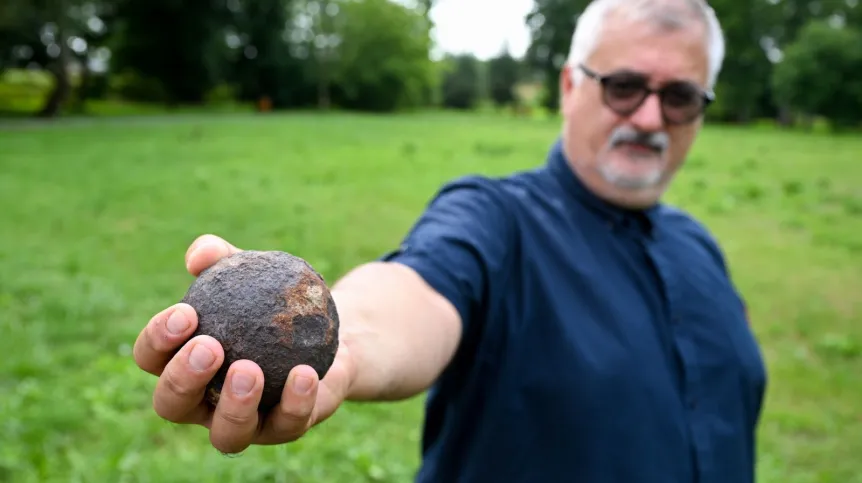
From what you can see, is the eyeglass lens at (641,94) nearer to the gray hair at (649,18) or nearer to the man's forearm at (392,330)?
the gray hair at (649,18)

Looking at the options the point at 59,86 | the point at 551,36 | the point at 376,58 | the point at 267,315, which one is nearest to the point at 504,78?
the point at 551,36

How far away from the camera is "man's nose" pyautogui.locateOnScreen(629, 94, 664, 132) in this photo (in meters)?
2.86

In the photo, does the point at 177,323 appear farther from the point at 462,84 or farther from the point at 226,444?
the point at 462,84

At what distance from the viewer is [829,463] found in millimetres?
4812

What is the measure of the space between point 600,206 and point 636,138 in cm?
34

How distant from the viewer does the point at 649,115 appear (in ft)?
9.36

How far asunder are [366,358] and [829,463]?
164 inches

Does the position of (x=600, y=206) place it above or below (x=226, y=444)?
above

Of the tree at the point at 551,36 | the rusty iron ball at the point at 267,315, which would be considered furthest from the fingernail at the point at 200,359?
the tree at the point at 551,36

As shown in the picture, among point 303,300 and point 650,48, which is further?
point 650,48

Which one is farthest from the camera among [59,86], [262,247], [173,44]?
[173,44]

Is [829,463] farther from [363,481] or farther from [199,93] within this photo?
[199,93]

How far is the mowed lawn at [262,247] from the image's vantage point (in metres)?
4.42

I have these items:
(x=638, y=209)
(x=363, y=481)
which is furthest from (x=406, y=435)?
(x=638, y=209)
